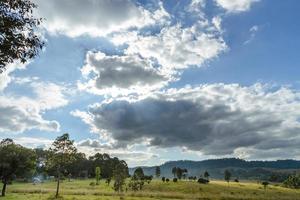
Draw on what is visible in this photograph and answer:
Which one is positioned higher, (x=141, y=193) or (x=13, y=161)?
(x=13, y=161)

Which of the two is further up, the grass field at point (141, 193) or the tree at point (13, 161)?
the tree at point (13, 161)

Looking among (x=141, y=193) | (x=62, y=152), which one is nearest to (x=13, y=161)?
(x=62, y=152)

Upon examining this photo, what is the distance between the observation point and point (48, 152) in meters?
93.0

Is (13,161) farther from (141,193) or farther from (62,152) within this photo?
(141,193)

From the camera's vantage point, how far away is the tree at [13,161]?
294 ft

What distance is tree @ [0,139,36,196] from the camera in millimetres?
89512

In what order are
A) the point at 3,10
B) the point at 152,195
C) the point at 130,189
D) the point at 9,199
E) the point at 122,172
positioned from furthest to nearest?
the point at 130,189 < the point at 122,172 < the point at 152,195 < the point at 9,199 < the point at 3,10

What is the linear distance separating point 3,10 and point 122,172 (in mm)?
104733

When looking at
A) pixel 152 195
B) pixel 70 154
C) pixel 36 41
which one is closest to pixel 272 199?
pixel 152 195

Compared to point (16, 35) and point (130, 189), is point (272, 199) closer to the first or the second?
point (130, 189)

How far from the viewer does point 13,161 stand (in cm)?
9069

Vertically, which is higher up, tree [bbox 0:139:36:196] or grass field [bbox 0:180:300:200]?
tree [bbox 0:139:36:196]

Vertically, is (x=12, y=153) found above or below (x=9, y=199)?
above

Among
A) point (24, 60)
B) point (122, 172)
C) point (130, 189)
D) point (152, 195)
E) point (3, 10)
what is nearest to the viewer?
point (3, 10)
